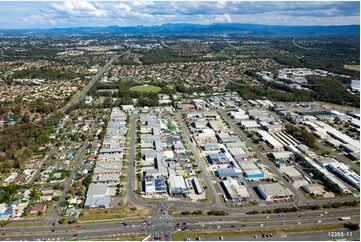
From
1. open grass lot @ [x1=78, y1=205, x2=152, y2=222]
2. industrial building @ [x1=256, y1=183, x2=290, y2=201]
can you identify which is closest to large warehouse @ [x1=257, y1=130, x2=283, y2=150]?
industrial building @ [x1=256, y1=183, x2=290, y2=201]

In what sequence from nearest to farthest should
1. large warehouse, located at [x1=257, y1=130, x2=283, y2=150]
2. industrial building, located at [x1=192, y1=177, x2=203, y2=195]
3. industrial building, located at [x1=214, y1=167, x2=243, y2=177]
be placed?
1. industrial building, located at [x1=192, y1=177, x2=203, y2=195]
2. industrial building, located at [x1=214, y1=167, x2=243, y2=177]
3. large warehouse, located at [x1=257, y1=130, x2=283, y2=150]

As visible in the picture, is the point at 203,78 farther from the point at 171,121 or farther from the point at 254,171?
→ the point at 254,171

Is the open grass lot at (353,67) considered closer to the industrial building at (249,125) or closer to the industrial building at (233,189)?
the industrial building at (249,125)

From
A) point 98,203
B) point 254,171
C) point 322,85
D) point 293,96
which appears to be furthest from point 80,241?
point 322,85

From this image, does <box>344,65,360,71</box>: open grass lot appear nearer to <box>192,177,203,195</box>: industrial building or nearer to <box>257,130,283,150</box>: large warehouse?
<box>257,130,283,150</box>: large warehouse

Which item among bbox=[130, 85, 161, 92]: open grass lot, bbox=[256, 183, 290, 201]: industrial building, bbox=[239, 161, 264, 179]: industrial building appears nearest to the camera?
bbox=[256, 183, 290, 201]: industrial building

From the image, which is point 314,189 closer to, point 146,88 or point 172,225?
point 172,225
